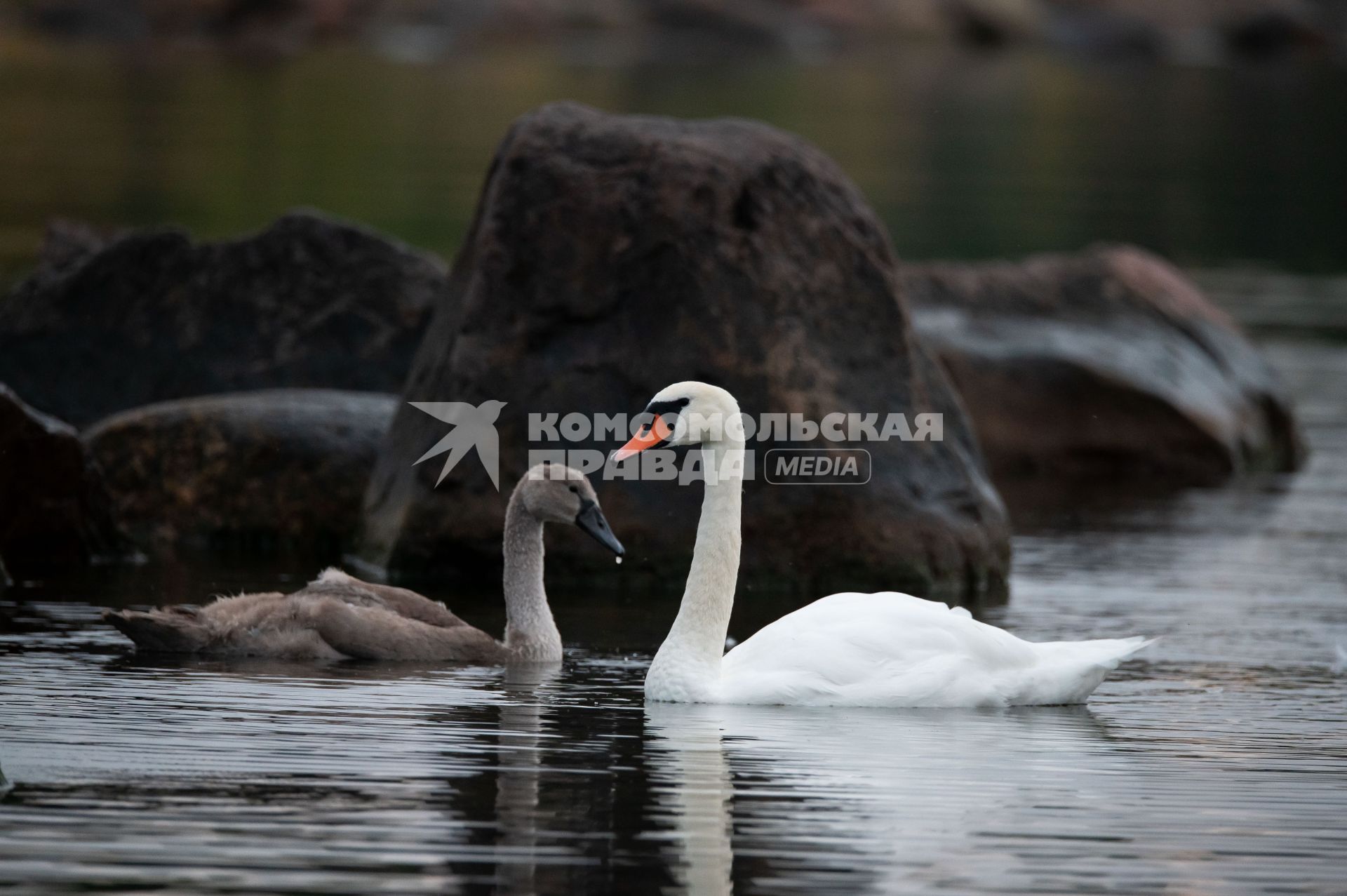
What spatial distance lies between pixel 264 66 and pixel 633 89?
14787 millimetres

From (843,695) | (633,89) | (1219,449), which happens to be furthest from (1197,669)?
(633,89)

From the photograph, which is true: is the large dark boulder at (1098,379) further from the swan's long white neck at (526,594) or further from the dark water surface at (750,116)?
the dark water surface at (750,116)

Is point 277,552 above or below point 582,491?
below

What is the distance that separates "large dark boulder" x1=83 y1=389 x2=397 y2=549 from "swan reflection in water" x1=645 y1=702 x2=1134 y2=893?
513 centimetres

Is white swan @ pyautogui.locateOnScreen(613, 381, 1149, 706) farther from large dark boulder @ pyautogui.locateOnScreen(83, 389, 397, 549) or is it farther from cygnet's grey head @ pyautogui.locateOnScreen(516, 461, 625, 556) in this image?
large dark boulder @ pyautogui.locateOnScreen(83, 389, 397, 549)

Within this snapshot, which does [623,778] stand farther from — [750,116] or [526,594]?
[750,116]

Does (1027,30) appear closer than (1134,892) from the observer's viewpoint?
No

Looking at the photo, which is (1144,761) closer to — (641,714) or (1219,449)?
(641,714)

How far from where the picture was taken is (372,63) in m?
75.7

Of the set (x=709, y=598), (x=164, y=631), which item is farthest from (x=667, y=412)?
(x=164, y=631)

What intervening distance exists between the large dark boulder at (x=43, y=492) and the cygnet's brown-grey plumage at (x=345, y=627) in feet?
8.38

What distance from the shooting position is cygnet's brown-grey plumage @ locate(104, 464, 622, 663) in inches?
423

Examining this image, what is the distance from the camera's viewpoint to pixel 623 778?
846cm

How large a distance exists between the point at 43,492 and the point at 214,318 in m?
4.00
